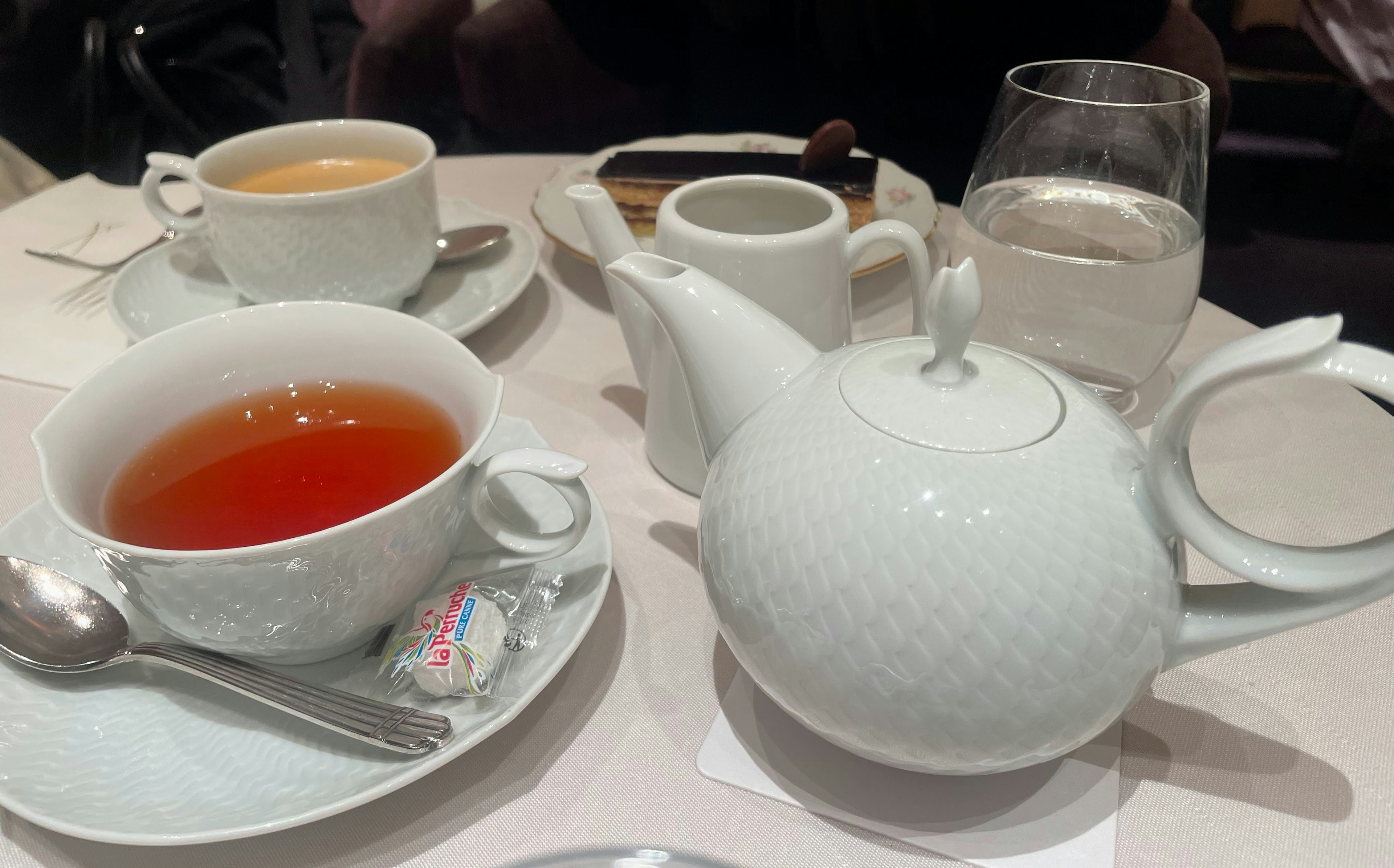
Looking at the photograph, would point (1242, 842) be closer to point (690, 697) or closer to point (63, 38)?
point (690, 697)

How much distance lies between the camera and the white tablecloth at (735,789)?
376 mm

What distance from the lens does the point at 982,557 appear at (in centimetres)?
31

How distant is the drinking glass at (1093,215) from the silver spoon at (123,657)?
17.2 inches

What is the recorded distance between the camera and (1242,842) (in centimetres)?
38

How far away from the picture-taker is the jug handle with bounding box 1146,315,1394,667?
0.91 feet

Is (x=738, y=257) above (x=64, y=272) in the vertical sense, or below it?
above

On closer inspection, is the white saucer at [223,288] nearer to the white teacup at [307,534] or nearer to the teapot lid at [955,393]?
the white teacup at [307,534]

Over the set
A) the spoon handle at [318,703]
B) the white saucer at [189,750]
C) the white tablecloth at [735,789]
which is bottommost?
the white tablecloth at [735,789]

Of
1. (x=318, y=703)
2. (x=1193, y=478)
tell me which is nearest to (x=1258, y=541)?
(x=1193, y=478)

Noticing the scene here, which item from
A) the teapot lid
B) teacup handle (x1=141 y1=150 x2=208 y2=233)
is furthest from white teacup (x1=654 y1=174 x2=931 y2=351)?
teacup handle (x1=141 y1=150 x2=208 y2=233)

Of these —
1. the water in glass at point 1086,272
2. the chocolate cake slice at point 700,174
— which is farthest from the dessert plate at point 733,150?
the water in glass at point 1086,272

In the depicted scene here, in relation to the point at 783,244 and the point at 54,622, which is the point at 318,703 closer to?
the point at 54,622

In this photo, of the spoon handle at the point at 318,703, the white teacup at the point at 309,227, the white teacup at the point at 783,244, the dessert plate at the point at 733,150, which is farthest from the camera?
the dessert plate at the point at 733,150

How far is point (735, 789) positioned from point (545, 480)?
0.60ft
